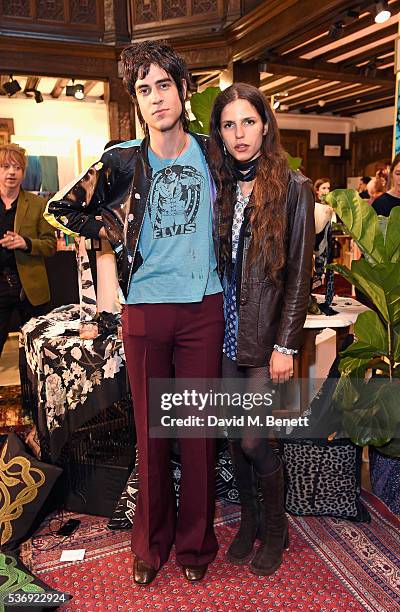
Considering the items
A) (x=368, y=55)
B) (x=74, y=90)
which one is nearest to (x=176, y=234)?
(x=74, y=90)

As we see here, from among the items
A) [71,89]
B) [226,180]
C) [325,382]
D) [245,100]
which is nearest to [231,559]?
[325,382]

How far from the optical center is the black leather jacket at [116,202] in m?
→ 1.54

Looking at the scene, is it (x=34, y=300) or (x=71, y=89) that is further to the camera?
A: (x=71, y=89)

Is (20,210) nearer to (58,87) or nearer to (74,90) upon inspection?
(74,90)

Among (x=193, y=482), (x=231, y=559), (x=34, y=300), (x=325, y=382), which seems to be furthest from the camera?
(x=34, y=300)

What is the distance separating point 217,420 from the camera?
5.78ft

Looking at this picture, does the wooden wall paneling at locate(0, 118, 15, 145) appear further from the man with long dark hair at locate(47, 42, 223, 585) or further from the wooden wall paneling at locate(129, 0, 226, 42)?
the man with long dark hair at locate(47, 42, 223, 585)

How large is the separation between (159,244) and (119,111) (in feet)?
16.4

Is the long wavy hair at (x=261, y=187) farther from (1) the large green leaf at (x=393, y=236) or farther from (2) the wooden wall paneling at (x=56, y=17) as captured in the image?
(2) the wooden wall paneling at (x=56, y=17)

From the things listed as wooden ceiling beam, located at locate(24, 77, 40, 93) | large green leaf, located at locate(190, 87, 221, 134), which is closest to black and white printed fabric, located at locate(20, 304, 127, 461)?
large green leaf, located at locate(190, 87, 221, 134)

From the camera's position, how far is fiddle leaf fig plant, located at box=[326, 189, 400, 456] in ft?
6.46

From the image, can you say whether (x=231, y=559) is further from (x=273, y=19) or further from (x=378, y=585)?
(x=273, y=19)

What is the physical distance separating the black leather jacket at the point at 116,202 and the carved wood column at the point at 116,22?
479 centimetres

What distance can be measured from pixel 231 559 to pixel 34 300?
184 centimetres
